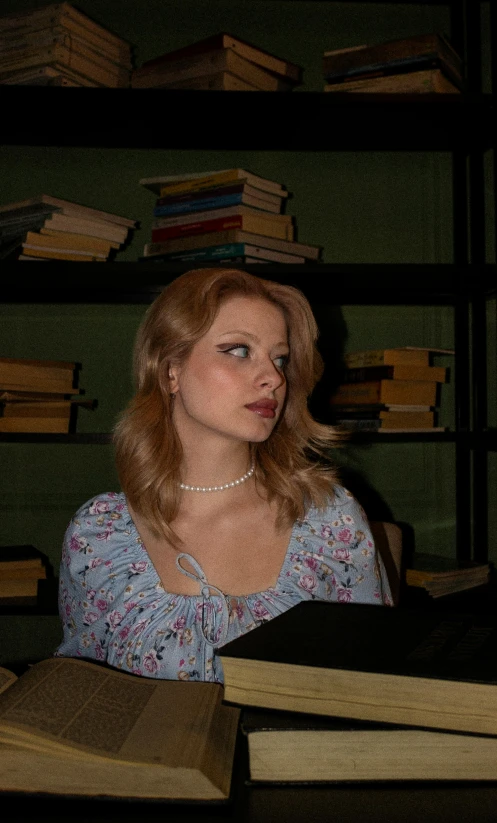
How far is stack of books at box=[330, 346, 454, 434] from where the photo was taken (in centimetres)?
225

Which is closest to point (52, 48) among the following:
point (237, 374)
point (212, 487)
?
point (237, 374)

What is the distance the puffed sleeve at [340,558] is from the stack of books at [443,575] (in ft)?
2.08

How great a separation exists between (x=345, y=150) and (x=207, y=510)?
1542mm

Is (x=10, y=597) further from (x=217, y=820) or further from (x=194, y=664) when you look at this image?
(x=217, y=820)

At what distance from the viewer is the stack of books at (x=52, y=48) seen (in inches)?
82.1

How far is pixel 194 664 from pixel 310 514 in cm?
38

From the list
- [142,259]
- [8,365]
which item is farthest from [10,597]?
[142,259]

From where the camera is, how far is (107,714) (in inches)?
23.4

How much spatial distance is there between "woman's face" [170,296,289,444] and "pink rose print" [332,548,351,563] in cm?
27

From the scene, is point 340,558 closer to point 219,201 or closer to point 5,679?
point 5,679

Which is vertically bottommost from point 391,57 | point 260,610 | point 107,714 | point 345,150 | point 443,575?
point 443,575

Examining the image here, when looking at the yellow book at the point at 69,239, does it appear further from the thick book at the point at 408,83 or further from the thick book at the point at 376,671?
the thick book at the point at 376,671

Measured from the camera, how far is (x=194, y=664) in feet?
4.33

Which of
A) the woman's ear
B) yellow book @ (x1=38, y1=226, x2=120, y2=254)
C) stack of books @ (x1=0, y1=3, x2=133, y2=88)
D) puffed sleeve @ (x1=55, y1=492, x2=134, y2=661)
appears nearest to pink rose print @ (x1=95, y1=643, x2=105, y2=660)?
puffed sleeve @ (x1=55, y1=492, x2=134, y2=661)
